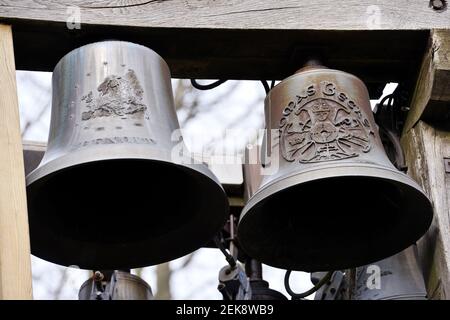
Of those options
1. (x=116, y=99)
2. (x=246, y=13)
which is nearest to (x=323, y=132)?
(x=246, y=13)

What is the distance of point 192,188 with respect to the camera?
396 centimetres

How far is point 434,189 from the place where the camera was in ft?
13.0

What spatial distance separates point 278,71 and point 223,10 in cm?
27

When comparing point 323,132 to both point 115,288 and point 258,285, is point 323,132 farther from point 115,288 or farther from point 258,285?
point 115,288

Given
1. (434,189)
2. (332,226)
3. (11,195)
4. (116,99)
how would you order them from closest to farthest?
(11,195) → (116,99) → (434,189) → (332,226)

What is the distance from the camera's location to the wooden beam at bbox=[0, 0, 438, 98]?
3.96 meters

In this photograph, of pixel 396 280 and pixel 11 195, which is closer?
pixel 11 195

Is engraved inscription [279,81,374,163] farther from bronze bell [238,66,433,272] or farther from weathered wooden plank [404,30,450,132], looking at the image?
weathered wooden plank [404,30,450,132]

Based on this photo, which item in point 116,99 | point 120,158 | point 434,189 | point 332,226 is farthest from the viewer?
point 332,226

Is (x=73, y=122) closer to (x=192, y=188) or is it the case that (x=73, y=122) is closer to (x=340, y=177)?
(x=192, y=188)

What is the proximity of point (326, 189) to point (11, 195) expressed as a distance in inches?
38.7

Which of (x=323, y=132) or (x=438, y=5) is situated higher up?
(x=438, y=5)

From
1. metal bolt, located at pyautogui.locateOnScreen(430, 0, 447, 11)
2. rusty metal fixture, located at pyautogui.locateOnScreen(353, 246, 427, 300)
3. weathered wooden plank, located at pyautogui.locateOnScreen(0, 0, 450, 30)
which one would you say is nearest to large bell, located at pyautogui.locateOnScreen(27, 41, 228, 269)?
weathered wooden plank, located at pyautogui.locateOnScreen(0, 0, 450, 30)
